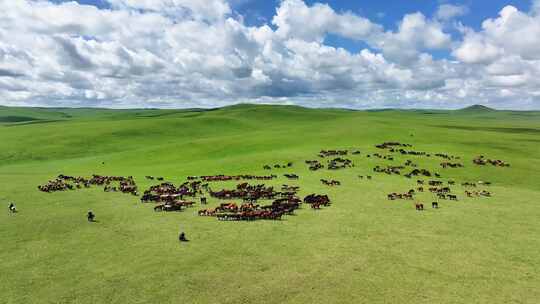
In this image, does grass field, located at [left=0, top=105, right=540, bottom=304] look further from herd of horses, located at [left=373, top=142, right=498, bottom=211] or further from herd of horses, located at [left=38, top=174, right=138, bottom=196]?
herd of horses, located at [left=38, top=174, right=138, bottom=196]

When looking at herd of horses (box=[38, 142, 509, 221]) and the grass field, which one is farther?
herd of horses (box=[38, 142, 509, 221])

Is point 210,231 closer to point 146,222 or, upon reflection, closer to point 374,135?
point 146,222

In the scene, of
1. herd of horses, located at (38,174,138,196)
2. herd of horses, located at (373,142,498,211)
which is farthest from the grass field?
herd of horses, located at (38,174,138,196)

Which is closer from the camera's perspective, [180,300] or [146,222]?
[180,300]

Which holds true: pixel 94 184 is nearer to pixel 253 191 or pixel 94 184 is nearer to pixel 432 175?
pixel 253 191

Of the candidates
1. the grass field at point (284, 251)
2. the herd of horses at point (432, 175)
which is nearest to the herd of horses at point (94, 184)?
the grass field at point (284, 251)

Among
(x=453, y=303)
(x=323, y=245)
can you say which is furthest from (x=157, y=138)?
(x=453, y=303)

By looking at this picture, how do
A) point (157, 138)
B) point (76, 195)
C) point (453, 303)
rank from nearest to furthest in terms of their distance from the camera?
point (453, 303) → point (76, 195) → point (157, 138)

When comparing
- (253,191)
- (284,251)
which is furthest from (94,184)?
(284,251)
